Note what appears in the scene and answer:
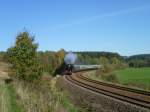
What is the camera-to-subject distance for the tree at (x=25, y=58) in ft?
117

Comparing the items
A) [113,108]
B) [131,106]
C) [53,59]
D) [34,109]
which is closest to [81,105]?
[113,108]

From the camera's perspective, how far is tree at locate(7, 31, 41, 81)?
35.8m

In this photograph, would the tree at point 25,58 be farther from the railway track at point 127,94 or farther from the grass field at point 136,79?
the grass field at point 136,79

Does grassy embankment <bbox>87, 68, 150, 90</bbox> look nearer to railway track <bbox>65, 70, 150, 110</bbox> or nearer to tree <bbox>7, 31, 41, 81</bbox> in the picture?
railway track <bbox>65, 70, 150, 110</bbox>

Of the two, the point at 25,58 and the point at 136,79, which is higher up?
the point at 25,58

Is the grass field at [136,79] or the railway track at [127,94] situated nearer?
the railway track at [127,94]

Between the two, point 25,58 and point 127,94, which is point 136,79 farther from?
point 127,94

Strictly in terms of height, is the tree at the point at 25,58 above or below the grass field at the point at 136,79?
above

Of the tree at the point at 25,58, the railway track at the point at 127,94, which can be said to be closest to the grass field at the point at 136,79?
the railway track at the point at 127,94

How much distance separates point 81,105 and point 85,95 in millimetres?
2565

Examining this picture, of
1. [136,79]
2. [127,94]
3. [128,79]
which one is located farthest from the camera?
[128,79]

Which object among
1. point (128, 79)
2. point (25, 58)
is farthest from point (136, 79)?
point (25, 58)

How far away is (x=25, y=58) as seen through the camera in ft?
121

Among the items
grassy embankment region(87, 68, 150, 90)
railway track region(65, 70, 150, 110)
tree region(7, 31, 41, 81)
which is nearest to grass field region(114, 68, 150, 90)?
grassy embankment region(87, 68, 150, 90)
